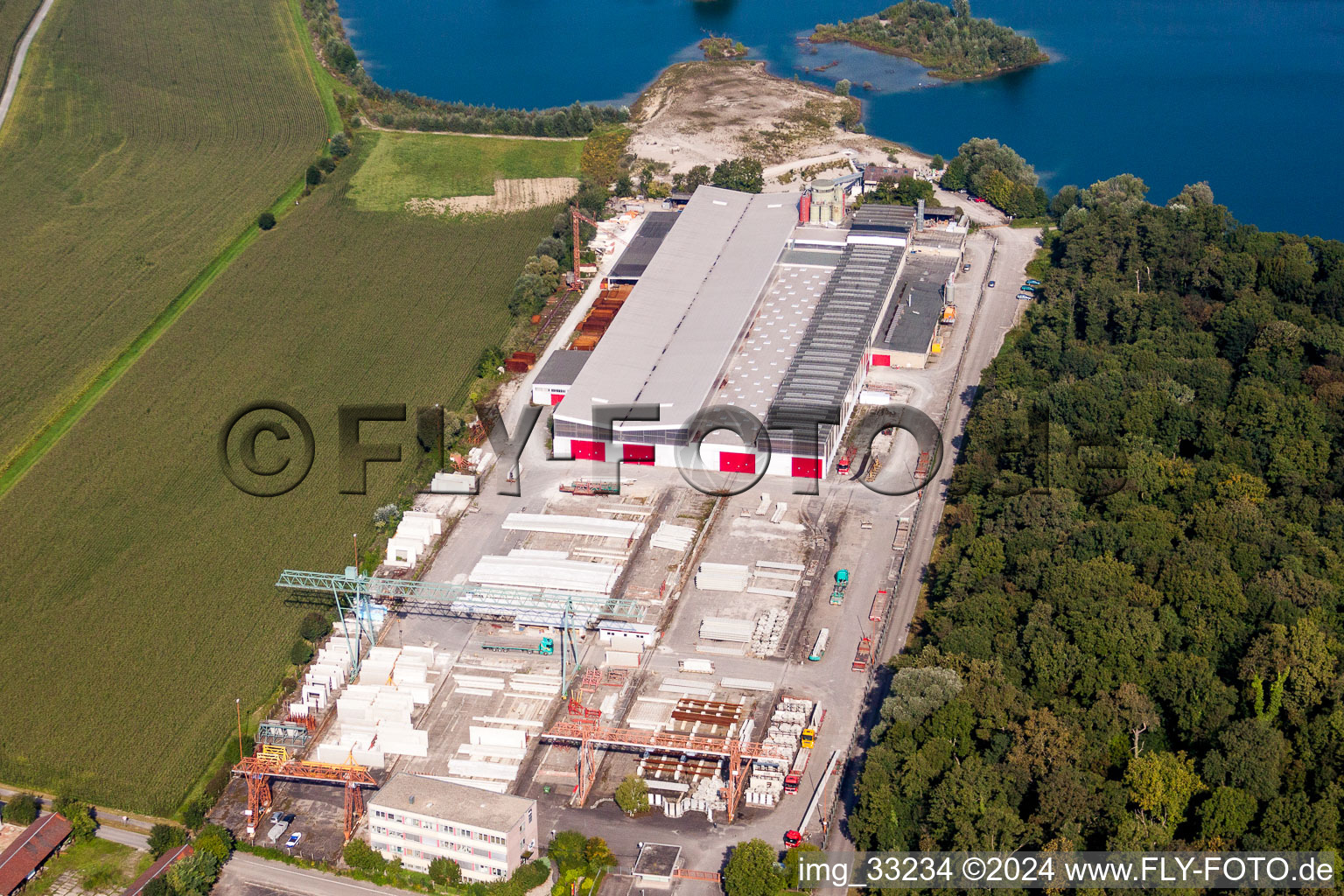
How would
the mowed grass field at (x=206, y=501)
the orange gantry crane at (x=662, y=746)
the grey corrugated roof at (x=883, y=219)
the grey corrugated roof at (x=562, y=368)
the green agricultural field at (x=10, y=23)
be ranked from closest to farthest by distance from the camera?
the orange gantry crane at (x=662, y=746) → the mowed grass field at (x=206, y=501) → the grey corrugated roof at (x=562, y=368) → the grey corrugated roof at (x=883, y=219) → the green agricultural field at (x=10, y=23)

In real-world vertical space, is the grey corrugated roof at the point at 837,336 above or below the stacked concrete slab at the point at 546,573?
above

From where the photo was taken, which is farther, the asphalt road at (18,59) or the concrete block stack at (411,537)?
the asphalt road at (18,59)

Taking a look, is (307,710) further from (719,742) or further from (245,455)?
(245,455)

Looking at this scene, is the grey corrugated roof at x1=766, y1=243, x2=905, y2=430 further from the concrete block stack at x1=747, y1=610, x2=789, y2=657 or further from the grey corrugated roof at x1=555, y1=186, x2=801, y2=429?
the concrete block stack at x1=747, y1=610, x2=789, y2=657

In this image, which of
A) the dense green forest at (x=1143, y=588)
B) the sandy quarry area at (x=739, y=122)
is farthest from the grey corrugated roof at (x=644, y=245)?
the dense green forest at (x=1143, y=588)

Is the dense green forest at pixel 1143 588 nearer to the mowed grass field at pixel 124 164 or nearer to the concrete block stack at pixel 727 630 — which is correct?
the concrete block stack at pixel 727 630

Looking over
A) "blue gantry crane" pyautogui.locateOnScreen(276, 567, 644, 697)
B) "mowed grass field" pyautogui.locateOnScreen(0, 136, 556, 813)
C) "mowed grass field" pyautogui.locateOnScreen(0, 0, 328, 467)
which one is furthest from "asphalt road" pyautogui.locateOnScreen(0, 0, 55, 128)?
"blue gantry crane" pyautogui.locateOnScreen(276, 567, 644, 697)

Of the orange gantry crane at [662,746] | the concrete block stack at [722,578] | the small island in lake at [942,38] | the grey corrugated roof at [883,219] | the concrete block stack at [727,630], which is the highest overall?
the small island in lake at [942,38]

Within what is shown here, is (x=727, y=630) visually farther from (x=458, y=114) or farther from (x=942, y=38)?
(x=942, y=38)
